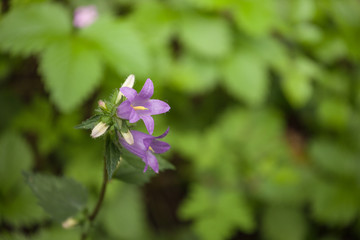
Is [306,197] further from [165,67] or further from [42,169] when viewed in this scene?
[42,169]

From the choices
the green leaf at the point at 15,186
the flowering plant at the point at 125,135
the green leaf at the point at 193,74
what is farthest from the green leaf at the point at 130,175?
the green leaf at the point at 193,74

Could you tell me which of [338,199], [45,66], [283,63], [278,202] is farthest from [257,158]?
[45,66]

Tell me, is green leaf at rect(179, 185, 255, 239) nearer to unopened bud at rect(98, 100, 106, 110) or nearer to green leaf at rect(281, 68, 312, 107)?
green leaf at rect(281, 68, 312, 107)

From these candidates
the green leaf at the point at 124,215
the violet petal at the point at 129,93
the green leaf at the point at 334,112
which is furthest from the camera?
the green leaf at the point at 334,112

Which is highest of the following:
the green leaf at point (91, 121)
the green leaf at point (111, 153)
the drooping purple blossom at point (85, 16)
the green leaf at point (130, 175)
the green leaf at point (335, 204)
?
the green leaf at point (91, 121)

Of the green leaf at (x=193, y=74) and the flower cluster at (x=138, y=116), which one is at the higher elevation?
the flower cluster at (x=138, y=116)

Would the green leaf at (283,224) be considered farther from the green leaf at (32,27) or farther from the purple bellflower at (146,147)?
the green leaf at (32,27)

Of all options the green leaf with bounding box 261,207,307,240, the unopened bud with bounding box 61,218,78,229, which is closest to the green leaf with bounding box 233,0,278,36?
the green leaf with bounding box 261,207,307,240
